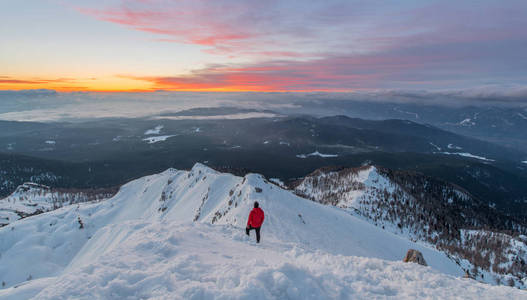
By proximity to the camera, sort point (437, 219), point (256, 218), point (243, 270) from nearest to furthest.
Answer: point (243, 270), point (256, 218), point (437, 219)

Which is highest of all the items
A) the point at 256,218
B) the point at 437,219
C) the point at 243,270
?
the point at 243,270

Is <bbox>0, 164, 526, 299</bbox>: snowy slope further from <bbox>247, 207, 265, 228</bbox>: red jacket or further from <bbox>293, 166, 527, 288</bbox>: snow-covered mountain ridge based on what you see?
<bbox>293, 166, 527, 288</bbox>: snow-covered mountain ridge

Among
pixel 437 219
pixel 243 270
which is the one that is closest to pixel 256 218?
pixel 243 270

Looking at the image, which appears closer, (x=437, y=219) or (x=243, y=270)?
(x=243, y=270)

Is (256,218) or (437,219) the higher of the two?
(256,218)

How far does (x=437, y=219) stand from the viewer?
13450 cm

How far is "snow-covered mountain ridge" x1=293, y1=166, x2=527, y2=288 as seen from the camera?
9819 centimetres

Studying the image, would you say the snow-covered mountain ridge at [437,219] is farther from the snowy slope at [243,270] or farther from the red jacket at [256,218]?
the red jacket at [256,218]

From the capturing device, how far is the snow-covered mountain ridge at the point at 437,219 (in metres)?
98.2

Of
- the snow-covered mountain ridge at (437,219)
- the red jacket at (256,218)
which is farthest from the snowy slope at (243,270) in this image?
the snow-covered mountain ridge at (437,219)

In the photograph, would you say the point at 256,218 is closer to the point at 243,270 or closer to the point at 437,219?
the point at 243,270

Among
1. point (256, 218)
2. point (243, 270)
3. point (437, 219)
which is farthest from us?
point (437, 219)

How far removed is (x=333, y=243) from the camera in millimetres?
42188

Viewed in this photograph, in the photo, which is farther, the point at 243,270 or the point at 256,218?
the point at 256,218
